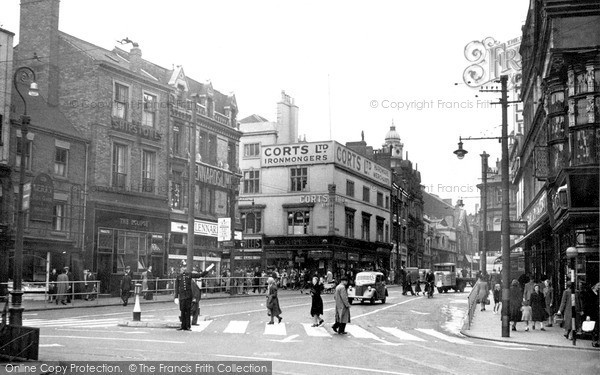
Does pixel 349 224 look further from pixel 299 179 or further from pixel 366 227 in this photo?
pixel 299 179

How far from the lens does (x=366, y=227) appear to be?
74.9 m

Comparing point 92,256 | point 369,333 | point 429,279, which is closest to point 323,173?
point 429,279

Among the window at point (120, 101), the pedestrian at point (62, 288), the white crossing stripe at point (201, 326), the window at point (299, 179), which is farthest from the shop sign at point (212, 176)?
the white crossing stripe at point (201, 326)

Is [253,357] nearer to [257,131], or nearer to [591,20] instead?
[591,20]

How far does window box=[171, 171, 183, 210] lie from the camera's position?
152 feet

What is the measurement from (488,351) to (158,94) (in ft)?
107

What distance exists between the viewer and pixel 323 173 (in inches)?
2613

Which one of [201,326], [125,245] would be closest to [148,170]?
[125,245]

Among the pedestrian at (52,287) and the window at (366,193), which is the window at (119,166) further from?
the window at (366,193)

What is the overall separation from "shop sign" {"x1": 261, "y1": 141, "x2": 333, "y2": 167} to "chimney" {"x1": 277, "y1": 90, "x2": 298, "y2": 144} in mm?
4764

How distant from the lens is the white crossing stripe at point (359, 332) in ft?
66.0

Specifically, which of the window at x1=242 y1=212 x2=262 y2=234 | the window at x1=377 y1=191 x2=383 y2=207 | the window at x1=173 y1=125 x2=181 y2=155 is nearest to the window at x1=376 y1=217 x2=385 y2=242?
the window at x1=377 y1=191 x2=383 y2=207

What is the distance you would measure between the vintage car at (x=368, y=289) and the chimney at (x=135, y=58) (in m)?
18.9

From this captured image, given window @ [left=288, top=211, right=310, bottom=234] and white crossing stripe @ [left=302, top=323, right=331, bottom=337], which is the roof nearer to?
white crossing stripe @ [left=302, top=323, right=331, bottom=337]
